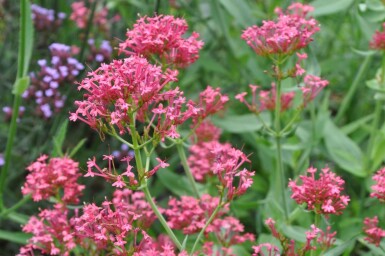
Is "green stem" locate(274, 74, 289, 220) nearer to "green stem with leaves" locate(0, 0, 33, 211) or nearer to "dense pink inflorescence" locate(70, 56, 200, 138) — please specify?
"dense pink inflorescence" locate(70, 56, 200, 138)

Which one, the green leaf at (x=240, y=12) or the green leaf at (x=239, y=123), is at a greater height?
the green leaf at (x=240, y=12)

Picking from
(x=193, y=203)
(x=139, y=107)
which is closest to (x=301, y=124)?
(x=193, y=203)

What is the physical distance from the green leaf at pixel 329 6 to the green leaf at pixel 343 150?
404 millimetres

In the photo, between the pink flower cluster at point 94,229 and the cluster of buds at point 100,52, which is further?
the cluster of buds at point 100,52

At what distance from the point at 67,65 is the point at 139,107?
101 centimetres

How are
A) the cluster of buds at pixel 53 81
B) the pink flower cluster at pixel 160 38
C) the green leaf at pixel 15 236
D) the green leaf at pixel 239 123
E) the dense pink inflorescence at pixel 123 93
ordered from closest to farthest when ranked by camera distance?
the dense pink inflorescence at pixel 123 93 → the pink flower cluster at pixel 160 38 → the green leaf at pixel 15 236 → the cluster of buds at pixel 53 81 → the green leaf at pixel 239 123

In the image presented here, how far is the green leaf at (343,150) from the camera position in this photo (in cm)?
238

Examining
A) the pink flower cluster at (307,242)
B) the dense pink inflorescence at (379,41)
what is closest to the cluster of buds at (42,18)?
the dense pink inflorescence at (379,41)

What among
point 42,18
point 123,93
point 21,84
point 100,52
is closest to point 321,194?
point 123,93

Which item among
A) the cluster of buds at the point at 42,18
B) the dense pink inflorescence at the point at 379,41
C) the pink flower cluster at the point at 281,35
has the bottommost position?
the dense pink inflorescence at the point at 379,41

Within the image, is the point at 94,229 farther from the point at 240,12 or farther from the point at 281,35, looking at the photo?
the point at 240,12

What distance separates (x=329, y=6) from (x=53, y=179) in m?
1.29

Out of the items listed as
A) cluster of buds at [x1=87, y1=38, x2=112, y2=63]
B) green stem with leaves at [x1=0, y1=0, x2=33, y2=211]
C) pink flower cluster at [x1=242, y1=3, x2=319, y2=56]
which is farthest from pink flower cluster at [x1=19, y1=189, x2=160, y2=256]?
cluster of buds at [x1=87, y1=38, x2=112, y2=63]

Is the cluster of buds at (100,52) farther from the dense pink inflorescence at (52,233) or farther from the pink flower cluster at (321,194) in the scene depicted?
the pink flower cluster at (321,194)
